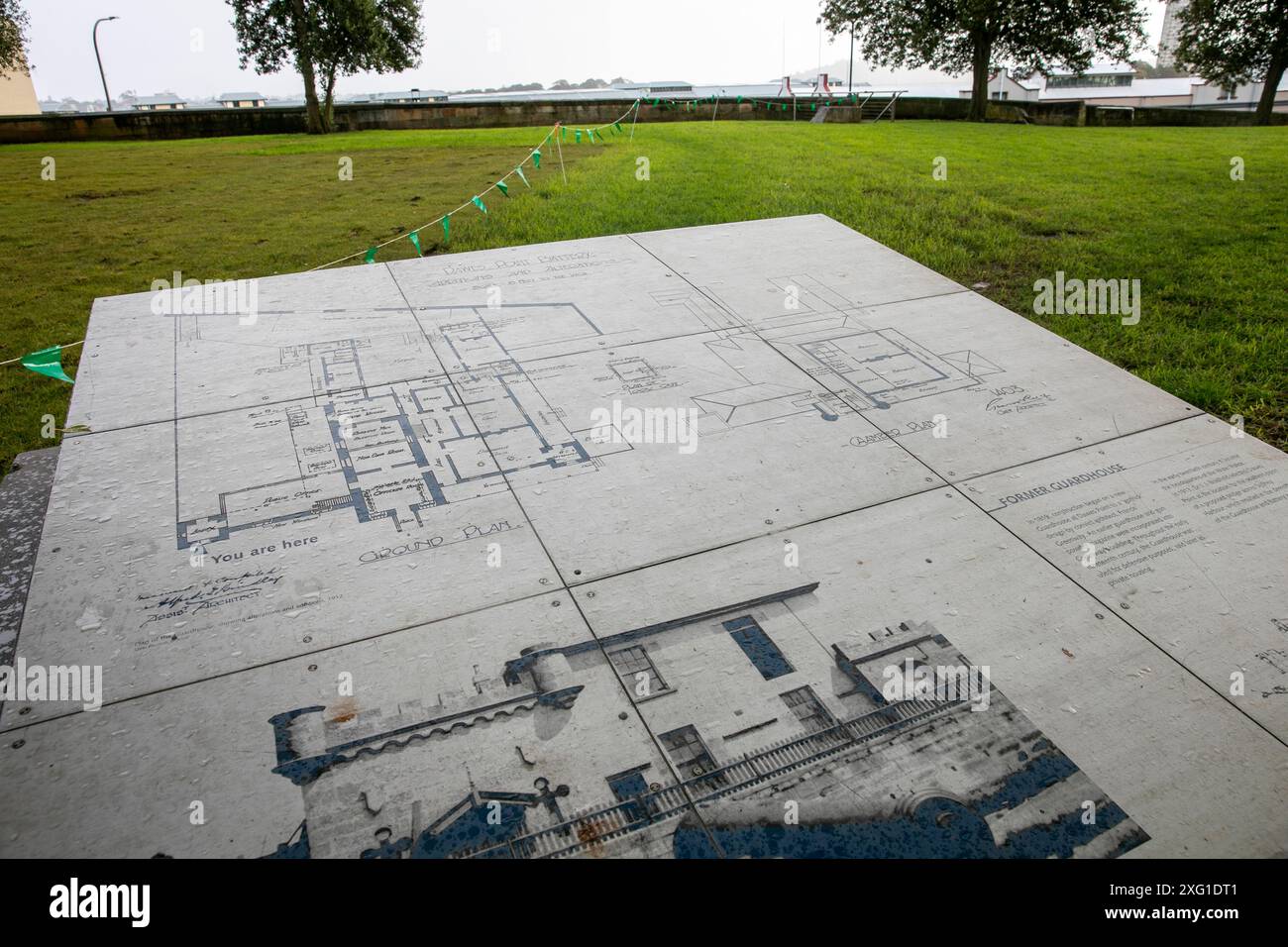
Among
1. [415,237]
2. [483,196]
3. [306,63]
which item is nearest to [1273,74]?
[483,196]

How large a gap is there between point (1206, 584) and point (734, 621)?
1974 millimetres

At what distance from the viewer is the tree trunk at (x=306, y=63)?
2370 centimetres

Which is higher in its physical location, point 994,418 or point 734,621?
point 994,418

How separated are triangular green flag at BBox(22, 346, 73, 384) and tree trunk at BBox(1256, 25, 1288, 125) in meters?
27.4

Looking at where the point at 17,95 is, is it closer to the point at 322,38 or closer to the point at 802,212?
the point at 322,38

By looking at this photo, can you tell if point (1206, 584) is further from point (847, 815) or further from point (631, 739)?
point (631, 739)

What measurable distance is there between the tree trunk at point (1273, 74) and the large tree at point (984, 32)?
3.32 m

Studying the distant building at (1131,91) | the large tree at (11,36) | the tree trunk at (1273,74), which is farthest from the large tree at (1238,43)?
the large tree at (11,36)

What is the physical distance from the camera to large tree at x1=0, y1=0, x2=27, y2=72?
23.3 m

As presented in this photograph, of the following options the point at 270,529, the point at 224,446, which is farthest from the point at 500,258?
the point at 270,529

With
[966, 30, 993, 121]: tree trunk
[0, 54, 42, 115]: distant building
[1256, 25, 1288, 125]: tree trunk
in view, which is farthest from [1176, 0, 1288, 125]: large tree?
[0, 54, 42, 115]: distant building
